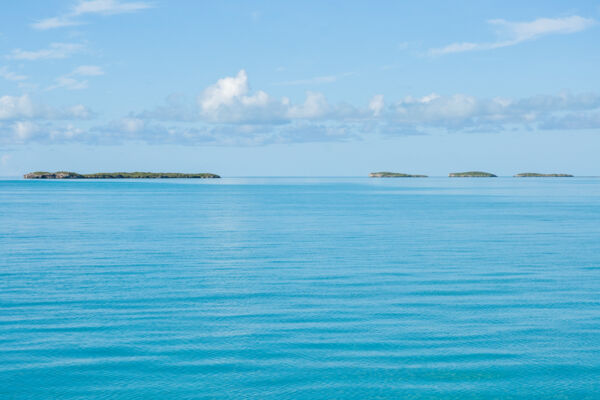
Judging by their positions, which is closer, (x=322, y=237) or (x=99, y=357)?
(x=99, y=357)

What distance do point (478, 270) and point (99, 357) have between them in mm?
22914

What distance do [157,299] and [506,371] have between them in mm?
15321

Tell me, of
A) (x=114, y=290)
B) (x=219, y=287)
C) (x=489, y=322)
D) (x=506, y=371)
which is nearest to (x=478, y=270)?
(x=489, y=322)

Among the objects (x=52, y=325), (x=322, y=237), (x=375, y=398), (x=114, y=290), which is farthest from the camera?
(x=322, y=237)

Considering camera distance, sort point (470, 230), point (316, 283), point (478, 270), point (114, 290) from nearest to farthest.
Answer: point (114, 290), point (316, 283), point (478, 270), point (470, 230)

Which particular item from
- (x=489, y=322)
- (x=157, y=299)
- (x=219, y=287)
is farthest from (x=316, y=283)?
(x=489, y=322)

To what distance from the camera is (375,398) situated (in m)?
15.8

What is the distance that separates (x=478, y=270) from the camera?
34219 mm

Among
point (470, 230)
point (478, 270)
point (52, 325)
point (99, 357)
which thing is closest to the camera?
point (99, 357)

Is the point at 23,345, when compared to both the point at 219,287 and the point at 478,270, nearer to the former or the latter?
the point at 219,287

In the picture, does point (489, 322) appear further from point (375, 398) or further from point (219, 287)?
point (219, 287)

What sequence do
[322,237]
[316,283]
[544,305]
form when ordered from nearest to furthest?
[544,305]
[316,283]
[322,237]

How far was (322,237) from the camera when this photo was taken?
170ft

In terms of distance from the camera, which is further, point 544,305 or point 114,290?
point 114,290
